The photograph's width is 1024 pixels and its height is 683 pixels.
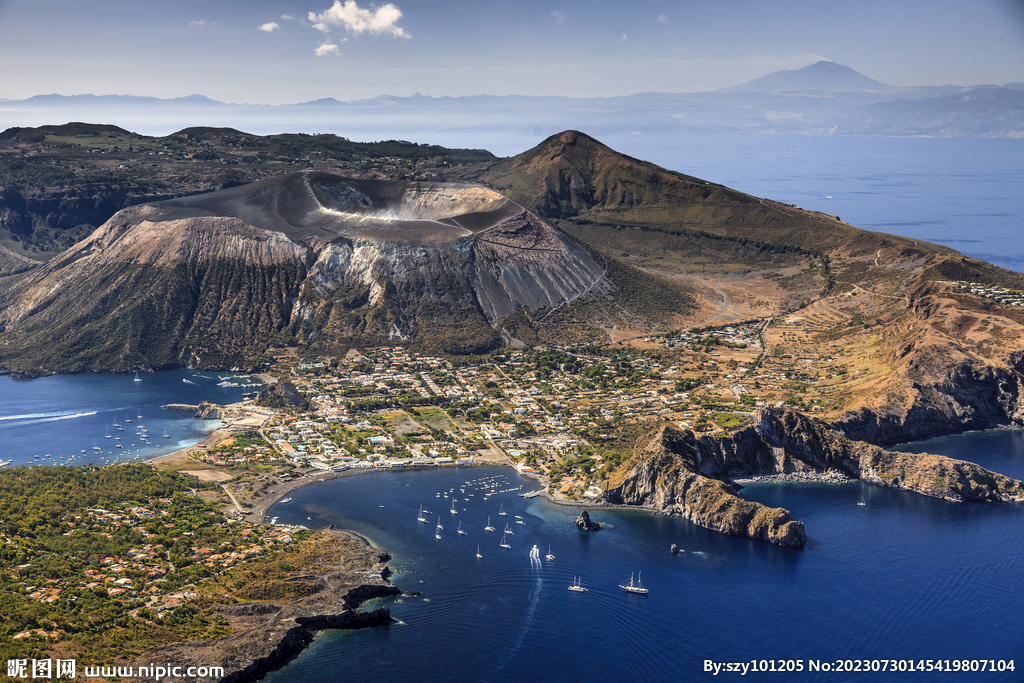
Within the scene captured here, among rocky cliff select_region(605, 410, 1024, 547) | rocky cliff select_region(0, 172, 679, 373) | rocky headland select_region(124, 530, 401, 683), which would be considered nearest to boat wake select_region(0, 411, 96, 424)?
rocky cliff select_region(0, 172, 679, 373)

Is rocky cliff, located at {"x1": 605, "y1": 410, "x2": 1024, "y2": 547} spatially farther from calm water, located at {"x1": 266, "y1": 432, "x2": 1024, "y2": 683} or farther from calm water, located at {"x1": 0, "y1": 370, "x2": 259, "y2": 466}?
calm water, located at {"x1": 0, "y1": 370, "x2": 259, "y2": 466}

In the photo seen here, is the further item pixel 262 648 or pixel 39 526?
pixel 39 526

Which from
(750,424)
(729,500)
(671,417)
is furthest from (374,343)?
(729,500)

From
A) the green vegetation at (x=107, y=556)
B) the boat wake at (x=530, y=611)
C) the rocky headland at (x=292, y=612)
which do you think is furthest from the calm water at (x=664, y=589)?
the green vegetation at (x=107, y=556)

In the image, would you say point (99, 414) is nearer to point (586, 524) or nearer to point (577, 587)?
point (586, 524)

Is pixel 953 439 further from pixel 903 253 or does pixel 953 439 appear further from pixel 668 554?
pixel 903 253

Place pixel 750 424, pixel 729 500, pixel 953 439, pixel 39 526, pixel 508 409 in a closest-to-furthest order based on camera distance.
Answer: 1. pixel 39 526
2. pixel 729 500
3. pixel 750 424
4. pixel 953 439
5. pixel 508 409
